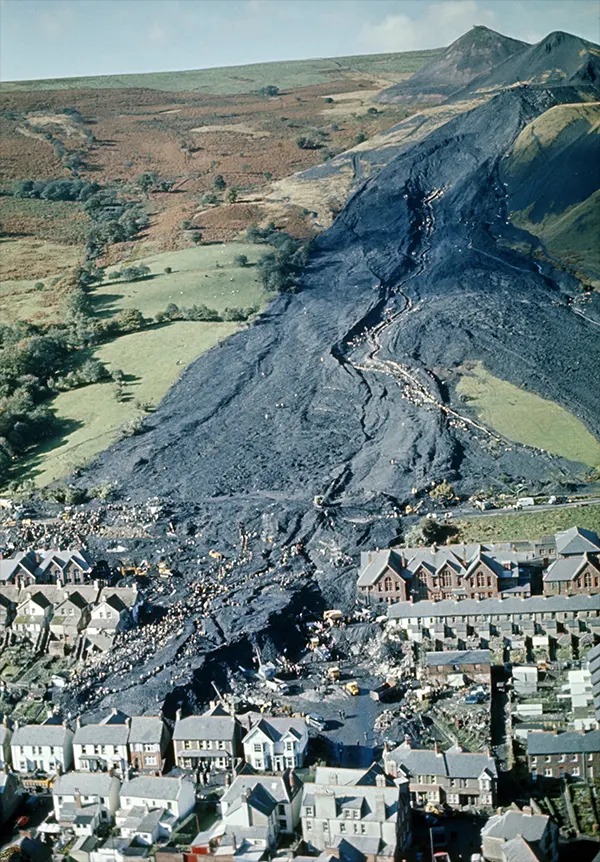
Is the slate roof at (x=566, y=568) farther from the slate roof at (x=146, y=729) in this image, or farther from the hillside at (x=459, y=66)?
the hillside at (x=459, y=66)

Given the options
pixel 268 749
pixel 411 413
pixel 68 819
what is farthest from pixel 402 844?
pixel 411 413

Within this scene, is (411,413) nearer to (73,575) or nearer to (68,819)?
(73,575)

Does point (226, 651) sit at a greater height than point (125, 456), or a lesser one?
lesser

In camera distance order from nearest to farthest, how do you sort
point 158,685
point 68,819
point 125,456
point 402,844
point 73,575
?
point 402,844
point 68,819
point 158,685
point 73,575
point 125,456

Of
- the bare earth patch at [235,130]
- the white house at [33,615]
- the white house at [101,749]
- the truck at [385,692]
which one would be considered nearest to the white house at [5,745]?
the white house at [101,749]

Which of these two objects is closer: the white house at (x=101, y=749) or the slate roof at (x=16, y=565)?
the white house at (x=101, y=749)
